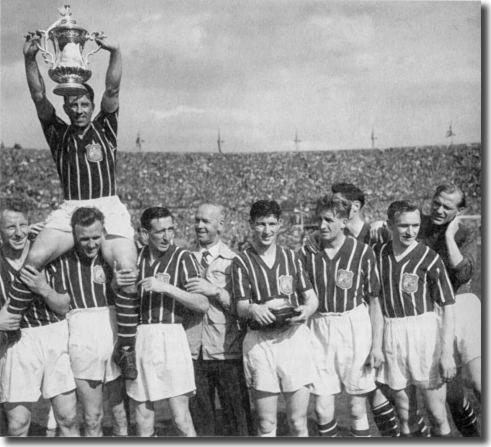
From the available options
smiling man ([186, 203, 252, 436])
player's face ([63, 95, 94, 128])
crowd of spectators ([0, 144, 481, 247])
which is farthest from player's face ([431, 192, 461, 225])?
crowd of spectators ([0, 144, 481, 247])

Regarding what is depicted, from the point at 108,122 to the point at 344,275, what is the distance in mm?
→ 1792

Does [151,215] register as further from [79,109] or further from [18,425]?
[18,425]

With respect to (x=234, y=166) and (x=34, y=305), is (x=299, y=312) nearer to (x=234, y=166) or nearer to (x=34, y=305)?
(x=34, y=305)

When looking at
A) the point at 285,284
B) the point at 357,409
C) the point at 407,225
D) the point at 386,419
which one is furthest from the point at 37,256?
the point at 386,419

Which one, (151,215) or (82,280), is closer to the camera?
(151,215)

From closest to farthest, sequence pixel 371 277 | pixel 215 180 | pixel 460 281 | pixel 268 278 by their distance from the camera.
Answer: pixel 268 278 → pixel 371 277 → pixel 460 281 → pixel 215 180

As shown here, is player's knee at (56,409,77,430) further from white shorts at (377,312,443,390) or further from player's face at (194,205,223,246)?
white shorts at (377,312,443,390)

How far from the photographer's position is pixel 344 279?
346 centimetres

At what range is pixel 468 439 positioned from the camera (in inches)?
146

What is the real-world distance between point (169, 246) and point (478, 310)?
206cm

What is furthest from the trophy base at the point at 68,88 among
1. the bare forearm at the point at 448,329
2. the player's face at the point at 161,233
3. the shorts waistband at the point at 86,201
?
the bare forearm at the point at 448,329

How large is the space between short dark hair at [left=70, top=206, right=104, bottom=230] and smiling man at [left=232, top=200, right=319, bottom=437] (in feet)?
2.87

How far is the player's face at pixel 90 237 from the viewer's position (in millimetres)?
3420

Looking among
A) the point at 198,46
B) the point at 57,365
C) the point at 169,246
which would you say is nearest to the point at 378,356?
the point at 169,246
